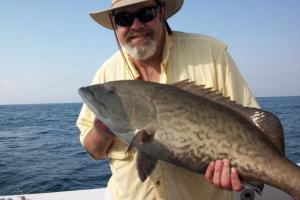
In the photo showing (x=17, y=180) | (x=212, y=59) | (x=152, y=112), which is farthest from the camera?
(x=17, y=180)

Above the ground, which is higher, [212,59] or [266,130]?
[212,59]

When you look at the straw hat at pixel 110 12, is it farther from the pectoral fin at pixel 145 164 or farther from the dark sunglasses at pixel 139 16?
the pectoral fin at pixel 145 164

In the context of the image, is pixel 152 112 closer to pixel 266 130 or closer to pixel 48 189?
pixel 266 130

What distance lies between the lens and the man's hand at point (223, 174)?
2.97m

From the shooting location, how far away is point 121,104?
3.36 meters

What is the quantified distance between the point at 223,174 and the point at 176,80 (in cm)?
120

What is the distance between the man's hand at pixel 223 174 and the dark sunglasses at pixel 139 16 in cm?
156

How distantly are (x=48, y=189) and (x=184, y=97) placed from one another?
11.2m

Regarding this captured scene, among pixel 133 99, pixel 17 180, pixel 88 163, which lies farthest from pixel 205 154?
pixel 88 163

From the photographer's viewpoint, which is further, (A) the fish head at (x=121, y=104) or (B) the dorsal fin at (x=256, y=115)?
(A) the fish head at (x=121, y=104)

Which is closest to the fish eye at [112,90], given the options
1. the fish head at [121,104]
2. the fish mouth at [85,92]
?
the fish head at [121,104]

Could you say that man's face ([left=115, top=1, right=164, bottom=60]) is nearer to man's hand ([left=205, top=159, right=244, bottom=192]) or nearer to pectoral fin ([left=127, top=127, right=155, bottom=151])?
pectoral fin ([left=127, top=127, right=155, bottom=151])

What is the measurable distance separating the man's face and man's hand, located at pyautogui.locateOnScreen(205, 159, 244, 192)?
133 centimetres

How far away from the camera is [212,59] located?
376 cm
